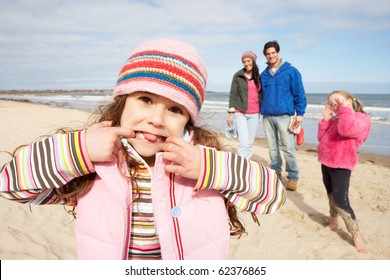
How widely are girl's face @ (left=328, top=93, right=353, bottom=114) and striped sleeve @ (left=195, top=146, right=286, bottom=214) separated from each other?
2152 mm

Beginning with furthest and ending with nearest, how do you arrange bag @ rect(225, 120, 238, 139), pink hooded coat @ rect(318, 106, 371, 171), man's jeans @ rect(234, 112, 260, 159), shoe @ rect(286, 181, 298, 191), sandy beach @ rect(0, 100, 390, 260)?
bag @ rect(225, 120, 238, 139) → man's jeans @ rect(234, 112, 260, 159) → shoe @ rect(286, 181, 298, 191) → pink hooded coat @ rect(318, 106, 371, 171) → sandy beach @ rect(0, 100, 390, 260)

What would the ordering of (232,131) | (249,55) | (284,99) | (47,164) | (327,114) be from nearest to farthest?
(47,164) → (327,114) → (284,99) → (249,55) → (232,131)

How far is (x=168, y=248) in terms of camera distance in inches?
49.2

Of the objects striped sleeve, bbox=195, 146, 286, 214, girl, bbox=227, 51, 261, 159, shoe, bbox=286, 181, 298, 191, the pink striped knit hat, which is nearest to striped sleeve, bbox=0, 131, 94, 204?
the pink striped knit hat

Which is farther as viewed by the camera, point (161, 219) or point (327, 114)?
point (327, 114)

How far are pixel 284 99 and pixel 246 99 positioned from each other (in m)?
0.65

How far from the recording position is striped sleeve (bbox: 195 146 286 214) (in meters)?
1.17

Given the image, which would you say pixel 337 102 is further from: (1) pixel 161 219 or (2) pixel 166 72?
(1) pixel 161 219

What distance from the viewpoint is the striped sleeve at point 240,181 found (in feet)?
3.84

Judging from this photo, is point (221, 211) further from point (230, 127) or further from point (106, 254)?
point (230, 127)

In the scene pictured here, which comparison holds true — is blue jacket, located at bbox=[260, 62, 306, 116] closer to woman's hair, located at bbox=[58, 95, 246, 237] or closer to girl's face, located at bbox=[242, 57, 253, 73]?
girl's face, located at bbox=[242, 57, 253, 73]

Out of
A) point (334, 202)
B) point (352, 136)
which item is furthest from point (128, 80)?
point (334, 202)

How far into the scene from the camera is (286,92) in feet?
14.6

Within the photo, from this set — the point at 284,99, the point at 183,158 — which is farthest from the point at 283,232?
the point at 183,158
